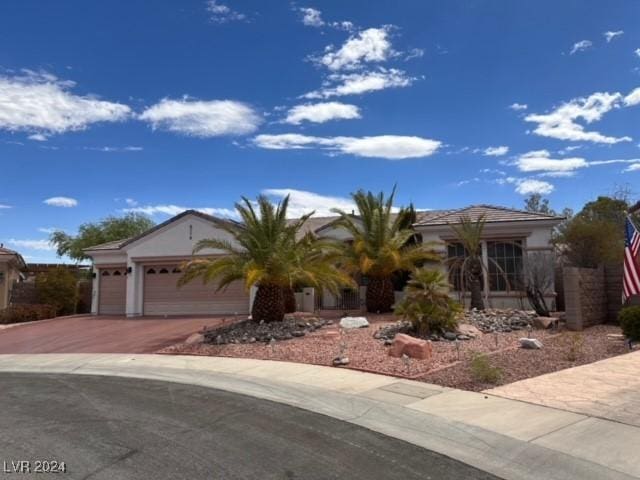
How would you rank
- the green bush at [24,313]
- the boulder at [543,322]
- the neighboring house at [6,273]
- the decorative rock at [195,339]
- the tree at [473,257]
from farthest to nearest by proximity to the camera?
the neighboring house at [6,273] < the green bush at [24,313] < the tree at [473,257] < the decorative rock at [195,339] < the boulder at [543,322]

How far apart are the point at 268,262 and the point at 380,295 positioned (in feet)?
19.0

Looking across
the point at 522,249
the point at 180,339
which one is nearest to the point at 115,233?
the point at 180,339

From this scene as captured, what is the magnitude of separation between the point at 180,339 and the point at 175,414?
948cm

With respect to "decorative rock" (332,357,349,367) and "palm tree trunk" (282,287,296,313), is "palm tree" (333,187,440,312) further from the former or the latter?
"decorative rock" (332,357,349,367)

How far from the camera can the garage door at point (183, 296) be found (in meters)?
24.2

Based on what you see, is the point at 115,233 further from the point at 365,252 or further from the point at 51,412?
the point at 51,412

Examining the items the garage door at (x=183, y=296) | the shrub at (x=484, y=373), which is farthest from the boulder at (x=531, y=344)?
the garage door at (x=183, y=296)

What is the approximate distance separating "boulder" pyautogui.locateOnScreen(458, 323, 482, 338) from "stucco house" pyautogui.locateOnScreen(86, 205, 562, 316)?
20.3ft

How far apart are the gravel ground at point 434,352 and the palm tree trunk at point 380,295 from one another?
3.38 metres

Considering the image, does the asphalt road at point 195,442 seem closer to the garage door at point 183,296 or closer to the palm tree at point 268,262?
the palm tree at point 268,262

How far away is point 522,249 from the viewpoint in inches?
824

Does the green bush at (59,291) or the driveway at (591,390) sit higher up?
the green bush at (59,291)

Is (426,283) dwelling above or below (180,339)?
above

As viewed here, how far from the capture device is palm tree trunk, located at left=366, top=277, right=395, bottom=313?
20.2m
